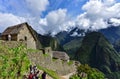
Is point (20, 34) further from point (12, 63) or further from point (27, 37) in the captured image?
point (12, 63)

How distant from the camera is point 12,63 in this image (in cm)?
4359

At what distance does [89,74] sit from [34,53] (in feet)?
103

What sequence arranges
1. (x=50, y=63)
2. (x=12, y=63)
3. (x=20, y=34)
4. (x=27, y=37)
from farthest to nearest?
(x=27, y=37)
(x=20, y=34)
(x=50, y=63)
(x=12, y=63)

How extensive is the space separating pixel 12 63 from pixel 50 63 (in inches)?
1220

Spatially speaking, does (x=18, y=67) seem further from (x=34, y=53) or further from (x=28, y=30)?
(x=28, y=30)

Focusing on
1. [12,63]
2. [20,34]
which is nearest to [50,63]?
[20,34]

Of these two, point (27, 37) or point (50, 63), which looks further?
point (27, 37)

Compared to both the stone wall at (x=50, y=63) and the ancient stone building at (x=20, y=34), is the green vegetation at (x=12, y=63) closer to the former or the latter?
the stone wall at (x=50, y=63)

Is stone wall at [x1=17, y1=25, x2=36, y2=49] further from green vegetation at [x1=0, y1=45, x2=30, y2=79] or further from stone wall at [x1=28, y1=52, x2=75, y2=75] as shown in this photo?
green vegetation at [x1=0, y1=45, x2=30, y2=79]

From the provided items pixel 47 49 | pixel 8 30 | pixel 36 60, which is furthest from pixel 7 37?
pixel 36 60

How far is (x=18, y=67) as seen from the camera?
4447 cm

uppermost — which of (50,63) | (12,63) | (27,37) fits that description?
(27,37)

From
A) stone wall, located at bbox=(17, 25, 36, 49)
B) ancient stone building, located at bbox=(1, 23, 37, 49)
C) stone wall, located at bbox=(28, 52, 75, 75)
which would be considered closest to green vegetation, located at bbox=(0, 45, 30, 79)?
stone wall, located at bbox=(28, 52, 75, 75)

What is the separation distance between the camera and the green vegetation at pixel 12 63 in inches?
1646
